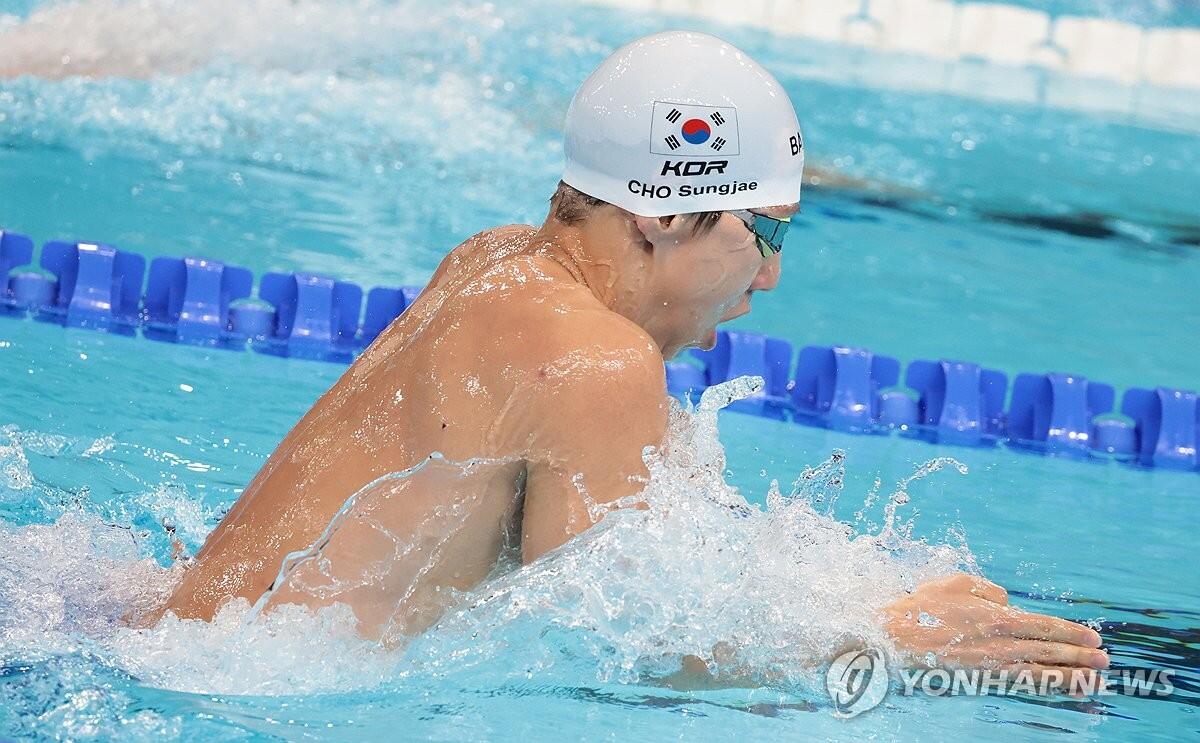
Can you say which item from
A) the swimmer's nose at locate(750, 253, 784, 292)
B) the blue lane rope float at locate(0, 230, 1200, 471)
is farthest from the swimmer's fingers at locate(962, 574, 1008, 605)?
the blue lane rope float at locate(0, 230, 1200, 471)

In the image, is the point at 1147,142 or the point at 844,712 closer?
the point at 844,712

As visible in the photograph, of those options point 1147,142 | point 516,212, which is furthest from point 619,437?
point 1147,142

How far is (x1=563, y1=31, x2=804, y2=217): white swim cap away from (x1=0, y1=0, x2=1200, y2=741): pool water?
55cm

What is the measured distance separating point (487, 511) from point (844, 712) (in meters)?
0.79

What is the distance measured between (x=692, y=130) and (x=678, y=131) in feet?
0.07

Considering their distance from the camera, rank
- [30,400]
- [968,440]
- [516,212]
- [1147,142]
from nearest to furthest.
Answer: [30,400], [968,440], [516,212], [1147,142]

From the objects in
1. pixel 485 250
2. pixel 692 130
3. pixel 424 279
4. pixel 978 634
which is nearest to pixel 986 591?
pixel 978 634

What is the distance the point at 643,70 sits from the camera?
2.27 m

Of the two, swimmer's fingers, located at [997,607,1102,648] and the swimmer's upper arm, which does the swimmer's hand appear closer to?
swimmer's fingers, located at [997,607,1102,648]

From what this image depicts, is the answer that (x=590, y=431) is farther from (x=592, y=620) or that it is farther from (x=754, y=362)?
(x=754, y=362)

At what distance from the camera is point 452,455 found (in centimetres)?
207

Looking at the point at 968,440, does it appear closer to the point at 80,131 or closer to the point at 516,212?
the point at 516,212

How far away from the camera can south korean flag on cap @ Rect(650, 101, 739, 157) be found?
2.25 metres

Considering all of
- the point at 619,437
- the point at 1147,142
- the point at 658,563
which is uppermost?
the point at 1147,142
